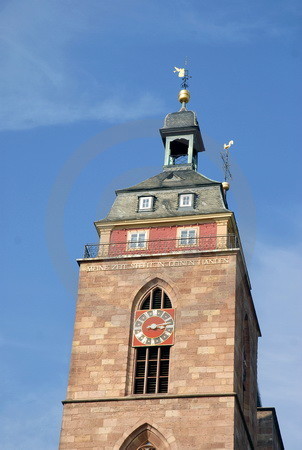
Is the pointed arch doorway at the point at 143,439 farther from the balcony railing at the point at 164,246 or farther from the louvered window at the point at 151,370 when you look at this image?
the balcony railing at the point at 164,246

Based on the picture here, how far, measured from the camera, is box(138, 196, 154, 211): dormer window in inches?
2367

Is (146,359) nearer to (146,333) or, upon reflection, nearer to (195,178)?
(146,333)

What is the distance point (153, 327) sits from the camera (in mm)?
55750

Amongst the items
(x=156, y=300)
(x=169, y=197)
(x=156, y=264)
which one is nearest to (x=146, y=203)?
(x=169, y=197)

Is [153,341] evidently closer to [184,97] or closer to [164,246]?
[164,246]

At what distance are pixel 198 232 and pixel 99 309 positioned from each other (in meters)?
5.41

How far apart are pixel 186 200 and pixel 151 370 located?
8611 millimetres

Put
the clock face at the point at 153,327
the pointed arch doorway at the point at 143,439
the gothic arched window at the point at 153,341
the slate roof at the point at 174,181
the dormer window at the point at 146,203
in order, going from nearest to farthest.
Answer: the pointed arch doorway at the point at 143,439 → the gothic arched window at the point at 153,341 → the clock face at the point at 153,327 → the dormer window at the point at 146,203 → the slate roof at the point at 174,181

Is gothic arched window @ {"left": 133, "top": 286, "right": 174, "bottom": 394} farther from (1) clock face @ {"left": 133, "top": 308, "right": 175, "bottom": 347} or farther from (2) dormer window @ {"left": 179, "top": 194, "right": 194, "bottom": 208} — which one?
(2) dormer window @ {"left": 179, "top": 194, "right": 194, "bottom": 208}

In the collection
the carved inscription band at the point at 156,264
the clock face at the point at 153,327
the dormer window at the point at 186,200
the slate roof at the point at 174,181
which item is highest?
the slate roof at the point at 174,181

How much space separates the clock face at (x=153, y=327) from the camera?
5531 cm

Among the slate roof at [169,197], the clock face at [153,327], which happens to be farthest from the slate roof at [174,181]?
the clock face at [153,327]

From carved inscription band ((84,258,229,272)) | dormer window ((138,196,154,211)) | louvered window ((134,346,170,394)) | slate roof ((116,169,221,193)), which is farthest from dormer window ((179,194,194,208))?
louvered window ((134,346,170,394))

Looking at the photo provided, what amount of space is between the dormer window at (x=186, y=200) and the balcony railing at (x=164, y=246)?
2.05 metres
